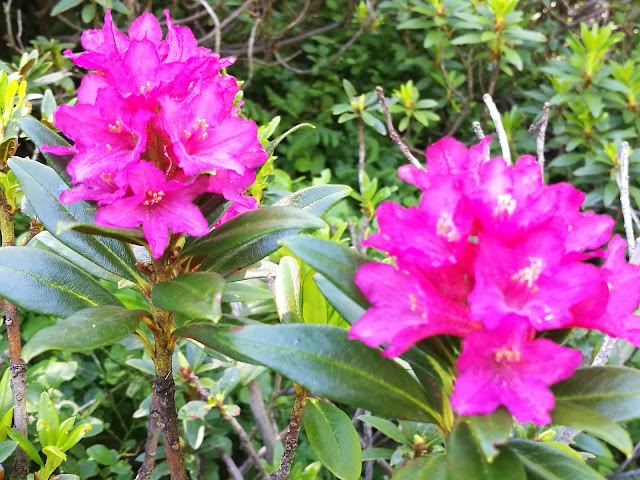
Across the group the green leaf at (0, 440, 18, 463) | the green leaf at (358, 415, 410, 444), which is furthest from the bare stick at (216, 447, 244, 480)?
the green leaf at (0, 440, 18, 463)

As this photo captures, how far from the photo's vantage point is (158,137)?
2.79ft

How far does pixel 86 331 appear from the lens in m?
0.82

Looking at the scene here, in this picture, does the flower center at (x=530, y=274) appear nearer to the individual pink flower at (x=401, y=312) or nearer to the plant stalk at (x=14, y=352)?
the individual pink flower at (x=401, y=312)

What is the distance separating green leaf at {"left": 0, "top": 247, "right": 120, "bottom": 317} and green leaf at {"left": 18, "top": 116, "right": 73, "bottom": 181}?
14cm

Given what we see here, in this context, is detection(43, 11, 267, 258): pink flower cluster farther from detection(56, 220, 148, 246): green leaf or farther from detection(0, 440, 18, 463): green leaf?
detection(0, 440, 18, 463): green leaf

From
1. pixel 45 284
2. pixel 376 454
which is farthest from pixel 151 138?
pixel 376 454

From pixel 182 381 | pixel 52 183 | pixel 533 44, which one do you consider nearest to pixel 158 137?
pixel 52 183

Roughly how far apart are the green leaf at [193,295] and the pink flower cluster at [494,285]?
18 centimetres

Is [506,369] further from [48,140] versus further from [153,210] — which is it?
[48,140]

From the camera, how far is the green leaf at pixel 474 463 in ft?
2.24

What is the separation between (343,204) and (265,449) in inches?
52.2

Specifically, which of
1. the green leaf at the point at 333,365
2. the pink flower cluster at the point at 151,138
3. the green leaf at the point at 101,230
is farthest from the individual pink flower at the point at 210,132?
the green leaf at the point at 333,365

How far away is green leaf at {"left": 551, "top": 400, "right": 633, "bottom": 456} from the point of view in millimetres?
625

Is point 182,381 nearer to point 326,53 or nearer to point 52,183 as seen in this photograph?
point 52,183
